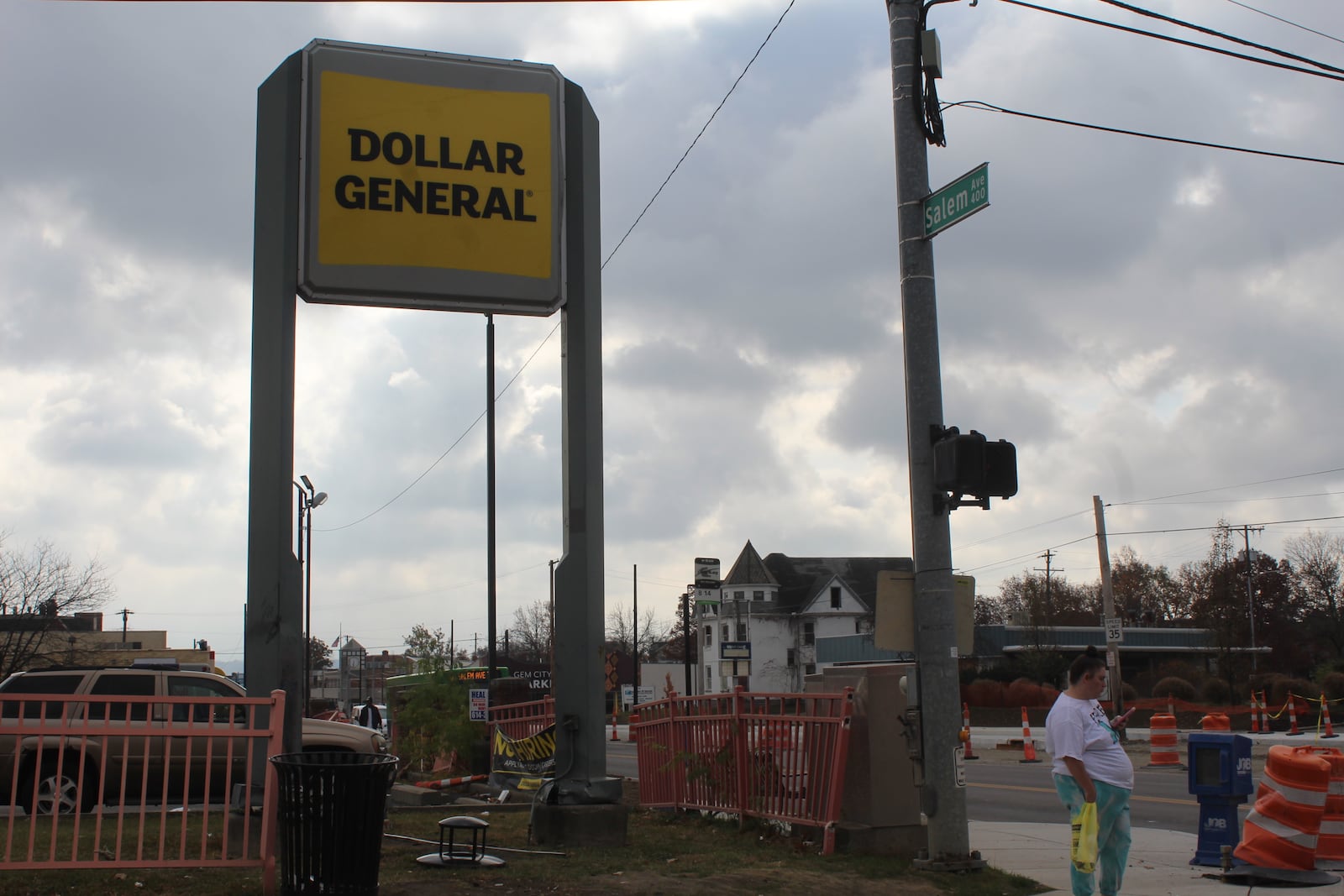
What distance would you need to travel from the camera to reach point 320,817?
6262 millimetres

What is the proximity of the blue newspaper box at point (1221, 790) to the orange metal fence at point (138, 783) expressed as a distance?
278 inches

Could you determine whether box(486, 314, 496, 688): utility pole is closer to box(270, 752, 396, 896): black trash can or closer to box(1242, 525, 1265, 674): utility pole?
box(270, 752, 396, 896): black trash can

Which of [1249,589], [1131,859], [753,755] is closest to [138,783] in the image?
[753,755]

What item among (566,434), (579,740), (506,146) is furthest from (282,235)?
(579,740)

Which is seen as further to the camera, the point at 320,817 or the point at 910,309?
the point at 910,309

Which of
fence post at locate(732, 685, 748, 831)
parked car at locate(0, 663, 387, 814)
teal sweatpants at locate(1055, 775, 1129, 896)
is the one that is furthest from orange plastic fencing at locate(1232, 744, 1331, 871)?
parked car at locate(0, 663, 387, 814)

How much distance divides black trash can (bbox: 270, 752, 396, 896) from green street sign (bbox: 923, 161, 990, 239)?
19.1 feet

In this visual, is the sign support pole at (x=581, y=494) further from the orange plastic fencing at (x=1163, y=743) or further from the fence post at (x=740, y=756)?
the orange plastic fencing at (x=1163, y=743)

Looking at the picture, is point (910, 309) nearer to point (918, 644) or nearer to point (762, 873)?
point (918, 644)

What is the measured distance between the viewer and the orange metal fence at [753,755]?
9797mm

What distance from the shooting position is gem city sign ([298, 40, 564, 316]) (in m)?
9.47

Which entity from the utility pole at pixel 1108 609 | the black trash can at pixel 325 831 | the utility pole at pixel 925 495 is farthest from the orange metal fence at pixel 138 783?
the utility pole at pixel 1108 609

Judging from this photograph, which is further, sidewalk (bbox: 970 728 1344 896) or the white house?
the white house

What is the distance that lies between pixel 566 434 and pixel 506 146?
2.56 metres
